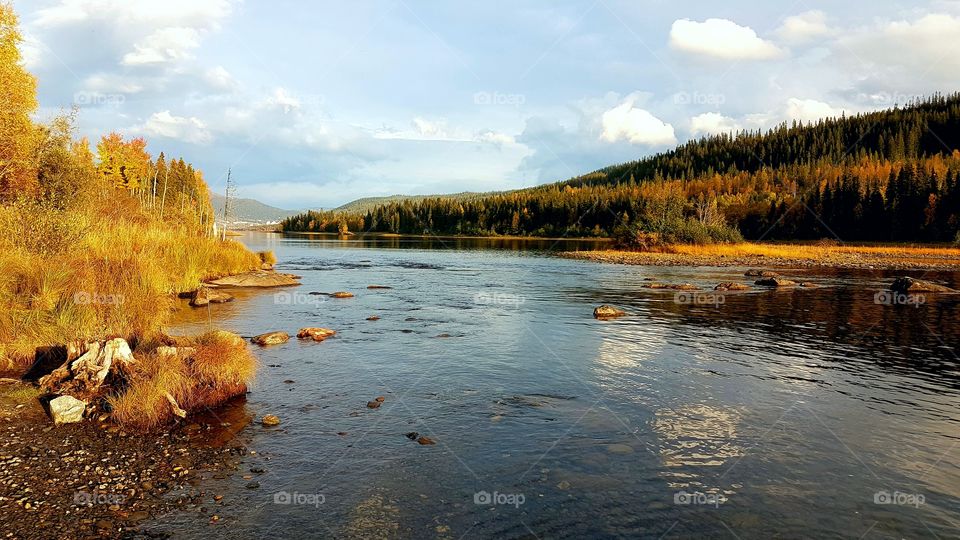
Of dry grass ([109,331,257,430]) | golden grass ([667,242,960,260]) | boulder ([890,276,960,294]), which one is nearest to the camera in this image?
dry grass ([109,331,257,430])

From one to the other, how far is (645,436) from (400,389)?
268 inches

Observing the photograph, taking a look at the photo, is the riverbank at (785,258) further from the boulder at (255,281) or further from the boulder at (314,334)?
the boulder at (314,334)

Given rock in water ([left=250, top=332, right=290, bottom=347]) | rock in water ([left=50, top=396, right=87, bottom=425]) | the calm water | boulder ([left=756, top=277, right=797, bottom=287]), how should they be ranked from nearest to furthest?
1. the calm water
2. rock in water ([left=50, top=396, right=87, bottom=425])
3. rock in water ([left=250, top=332, right=290, bottom=347])
4. boulder ([left=756, top=277, right=797, bottom=287])

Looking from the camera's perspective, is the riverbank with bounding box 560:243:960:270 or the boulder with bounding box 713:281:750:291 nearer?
the boulder with bounding box 713:281:750:291

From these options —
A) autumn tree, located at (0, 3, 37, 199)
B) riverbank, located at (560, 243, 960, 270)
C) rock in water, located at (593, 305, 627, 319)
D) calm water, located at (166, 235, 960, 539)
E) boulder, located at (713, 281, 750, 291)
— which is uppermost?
autumn tree, located at (0, 3, 37, 199)

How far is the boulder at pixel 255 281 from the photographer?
4047 cm

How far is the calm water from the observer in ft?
29.9

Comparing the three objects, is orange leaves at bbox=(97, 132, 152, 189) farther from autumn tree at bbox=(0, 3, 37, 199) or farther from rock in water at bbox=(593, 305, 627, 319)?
rock in water at bbox=(593, 305, 627, 319)

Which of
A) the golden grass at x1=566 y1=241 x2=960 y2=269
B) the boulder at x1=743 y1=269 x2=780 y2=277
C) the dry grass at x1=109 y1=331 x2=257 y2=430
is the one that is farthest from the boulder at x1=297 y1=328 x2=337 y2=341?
the golden grass at x1=566 y1=241 x2=960 y2=269

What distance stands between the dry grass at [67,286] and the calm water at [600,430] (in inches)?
143

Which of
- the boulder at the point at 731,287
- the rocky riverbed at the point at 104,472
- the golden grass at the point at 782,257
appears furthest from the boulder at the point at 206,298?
the golden grass at the point at 782,257

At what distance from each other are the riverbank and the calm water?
45176mm

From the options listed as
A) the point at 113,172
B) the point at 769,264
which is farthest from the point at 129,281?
the point at 113,172

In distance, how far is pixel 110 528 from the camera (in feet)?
26.7
